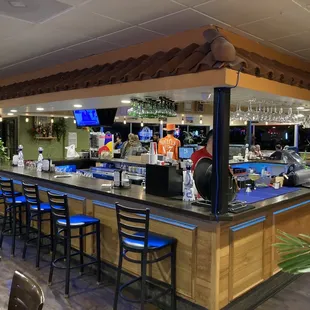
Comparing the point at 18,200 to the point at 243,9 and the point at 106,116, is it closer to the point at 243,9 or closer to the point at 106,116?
the point at 106,116

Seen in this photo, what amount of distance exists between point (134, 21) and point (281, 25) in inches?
54.7

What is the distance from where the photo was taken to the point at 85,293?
3.65 metres

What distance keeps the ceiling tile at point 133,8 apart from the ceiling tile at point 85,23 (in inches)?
5.0

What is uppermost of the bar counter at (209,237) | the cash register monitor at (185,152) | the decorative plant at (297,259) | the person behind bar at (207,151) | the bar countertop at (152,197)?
the person behind bar at (207,151)

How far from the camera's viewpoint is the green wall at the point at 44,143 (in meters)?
12.0

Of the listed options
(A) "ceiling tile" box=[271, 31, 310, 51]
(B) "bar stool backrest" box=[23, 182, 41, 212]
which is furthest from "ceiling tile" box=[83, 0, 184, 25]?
(B) "bar stool backrest" box=[23, 182, 41, 212]

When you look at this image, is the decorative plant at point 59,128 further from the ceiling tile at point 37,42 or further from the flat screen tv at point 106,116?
the ceiling tile at point 37,42

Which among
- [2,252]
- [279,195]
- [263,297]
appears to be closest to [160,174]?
[279,195]

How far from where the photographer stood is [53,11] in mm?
2994

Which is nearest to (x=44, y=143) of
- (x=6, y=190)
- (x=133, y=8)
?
(x=6, y=190)

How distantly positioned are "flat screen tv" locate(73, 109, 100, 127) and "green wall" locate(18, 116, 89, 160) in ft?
14.2

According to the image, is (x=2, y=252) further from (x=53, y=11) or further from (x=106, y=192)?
(x=53, y=11)

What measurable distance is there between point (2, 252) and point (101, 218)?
1823mm

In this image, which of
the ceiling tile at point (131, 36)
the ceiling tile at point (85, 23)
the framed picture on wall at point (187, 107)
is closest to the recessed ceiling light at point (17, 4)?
the ceiling tile at point (85, 23)
